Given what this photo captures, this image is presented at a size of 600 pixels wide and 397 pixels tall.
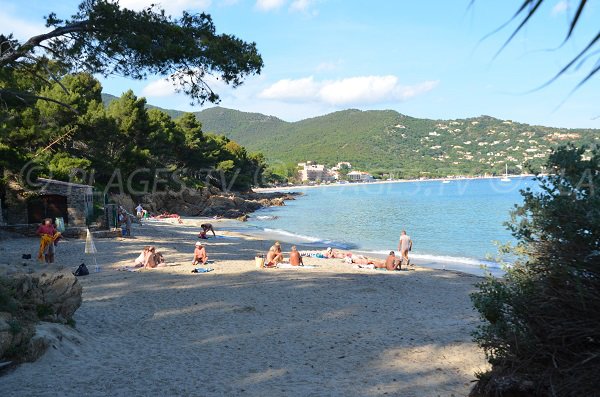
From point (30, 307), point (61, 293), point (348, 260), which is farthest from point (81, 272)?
point (348, 260)

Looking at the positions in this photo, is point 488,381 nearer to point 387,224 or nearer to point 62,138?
point 62,138

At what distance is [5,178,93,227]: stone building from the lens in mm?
19703

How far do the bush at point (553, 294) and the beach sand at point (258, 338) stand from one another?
5.93 feet

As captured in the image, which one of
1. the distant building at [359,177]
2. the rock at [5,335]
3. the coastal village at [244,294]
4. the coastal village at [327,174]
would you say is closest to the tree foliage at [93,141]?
the coastal village at [244,294]

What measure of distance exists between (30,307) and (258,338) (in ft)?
10.6

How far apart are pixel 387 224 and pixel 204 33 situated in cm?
3144

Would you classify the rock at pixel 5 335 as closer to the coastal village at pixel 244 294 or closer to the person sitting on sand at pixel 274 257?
the coastal village at pixel 244 294

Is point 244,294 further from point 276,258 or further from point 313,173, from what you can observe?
point 313,173

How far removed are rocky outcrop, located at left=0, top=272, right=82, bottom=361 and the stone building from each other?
13.7 metres

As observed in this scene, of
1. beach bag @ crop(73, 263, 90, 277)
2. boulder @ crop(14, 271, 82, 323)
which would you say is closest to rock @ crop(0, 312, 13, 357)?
boulder @ crop(14, 271, 82, 323)

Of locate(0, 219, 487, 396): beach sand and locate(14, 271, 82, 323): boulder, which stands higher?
locate(14, 271, 82, 323): boulder

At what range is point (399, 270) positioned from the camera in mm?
15906

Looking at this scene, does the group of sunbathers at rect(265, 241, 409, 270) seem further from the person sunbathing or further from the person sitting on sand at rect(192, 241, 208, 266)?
the person sunbathing

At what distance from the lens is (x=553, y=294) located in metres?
3.56
